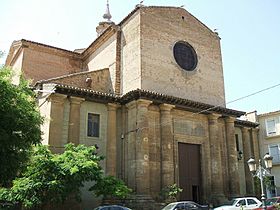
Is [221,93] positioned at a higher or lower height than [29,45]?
lower

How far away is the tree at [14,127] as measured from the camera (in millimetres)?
12258

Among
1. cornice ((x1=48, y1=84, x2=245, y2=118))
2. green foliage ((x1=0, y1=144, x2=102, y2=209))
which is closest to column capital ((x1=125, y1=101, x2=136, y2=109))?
cornice ((x1=48, y1=84, x2=245, y2=118))

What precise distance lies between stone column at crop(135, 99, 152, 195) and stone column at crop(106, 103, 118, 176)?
164cm

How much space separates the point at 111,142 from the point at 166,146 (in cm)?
341

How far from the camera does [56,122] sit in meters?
20.2

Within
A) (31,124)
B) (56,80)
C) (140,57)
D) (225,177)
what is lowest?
(225,177)

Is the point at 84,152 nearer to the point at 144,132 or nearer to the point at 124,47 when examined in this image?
the point at 144,132

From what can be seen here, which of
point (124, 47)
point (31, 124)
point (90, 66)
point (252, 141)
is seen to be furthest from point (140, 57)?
point (252, 141)

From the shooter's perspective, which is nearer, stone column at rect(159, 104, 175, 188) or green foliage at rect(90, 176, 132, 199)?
green foliage at rect(90, 176, 132, 199)

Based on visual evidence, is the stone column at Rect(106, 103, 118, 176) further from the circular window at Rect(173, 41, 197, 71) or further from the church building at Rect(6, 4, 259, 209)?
the circular window at Rect(173, 41, 197, 71)

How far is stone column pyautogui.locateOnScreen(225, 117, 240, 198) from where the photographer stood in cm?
2472

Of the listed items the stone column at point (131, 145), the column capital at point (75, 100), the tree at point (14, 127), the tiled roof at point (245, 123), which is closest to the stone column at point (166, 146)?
the stone column at point (131, 145)

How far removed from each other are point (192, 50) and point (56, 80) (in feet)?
34.7

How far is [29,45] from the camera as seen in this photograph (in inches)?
1068
